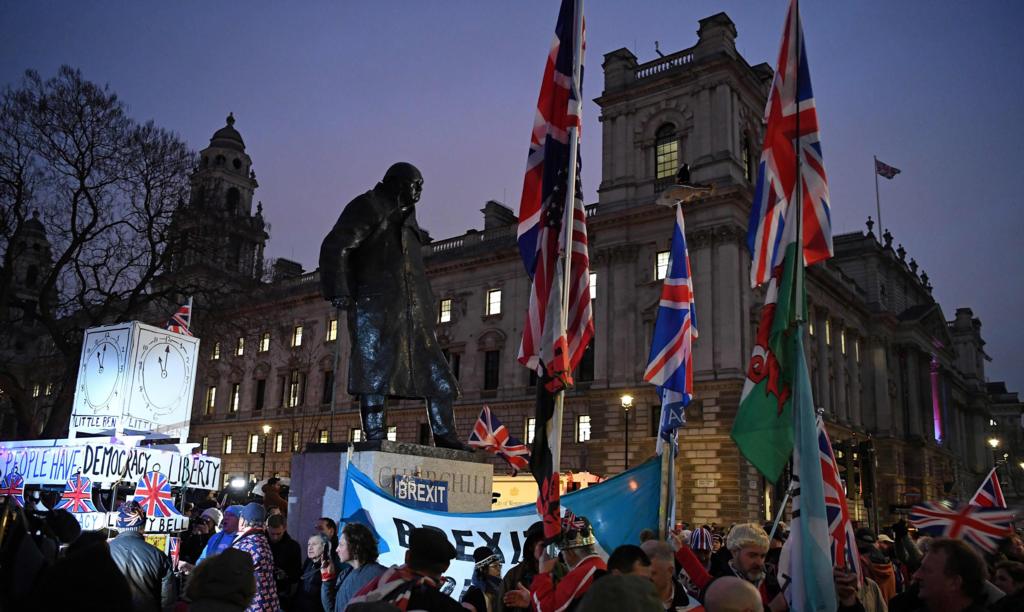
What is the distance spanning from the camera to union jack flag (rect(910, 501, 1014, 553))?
7.44m

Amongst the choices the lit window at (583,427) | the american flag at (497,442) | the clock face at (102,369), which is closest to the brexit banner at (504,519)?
the clock face at (102,369)

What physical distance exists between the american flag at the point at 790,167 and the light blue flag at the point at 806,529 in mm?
1354

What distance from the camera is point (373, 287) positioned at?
8438mm

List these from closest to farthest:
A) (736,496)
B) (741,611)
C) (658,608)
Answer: (658,608)
(741,611)
(736,496)

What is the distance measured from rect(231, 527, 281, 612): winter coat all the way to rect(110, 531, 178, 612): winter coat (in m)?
0.56

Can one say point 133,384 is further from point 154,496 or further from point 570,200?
point 570,200

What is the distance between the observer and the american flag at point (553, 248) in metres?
6.47

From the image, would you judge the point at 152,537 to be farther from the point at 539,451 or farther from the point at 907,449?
the point at 907,449

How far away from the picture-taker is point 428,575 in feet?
13.3

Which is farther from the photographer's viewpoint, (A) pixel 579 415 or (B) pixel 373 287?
→ (A) pixel 579 415

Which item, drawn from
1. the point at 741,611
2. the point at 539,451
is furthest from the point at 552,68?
the point at 741,611

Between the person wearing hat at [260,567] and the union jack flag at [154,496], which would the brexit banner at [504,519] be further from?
the union jack flag at [154,496]

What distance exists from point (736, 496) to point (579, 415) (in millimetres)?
9974

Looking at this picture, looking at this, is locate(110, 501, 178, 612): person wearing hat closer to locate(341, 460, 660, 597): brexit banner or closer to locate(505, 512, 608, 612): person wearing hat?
locate(341, 460, 660, 597): brexit banner
